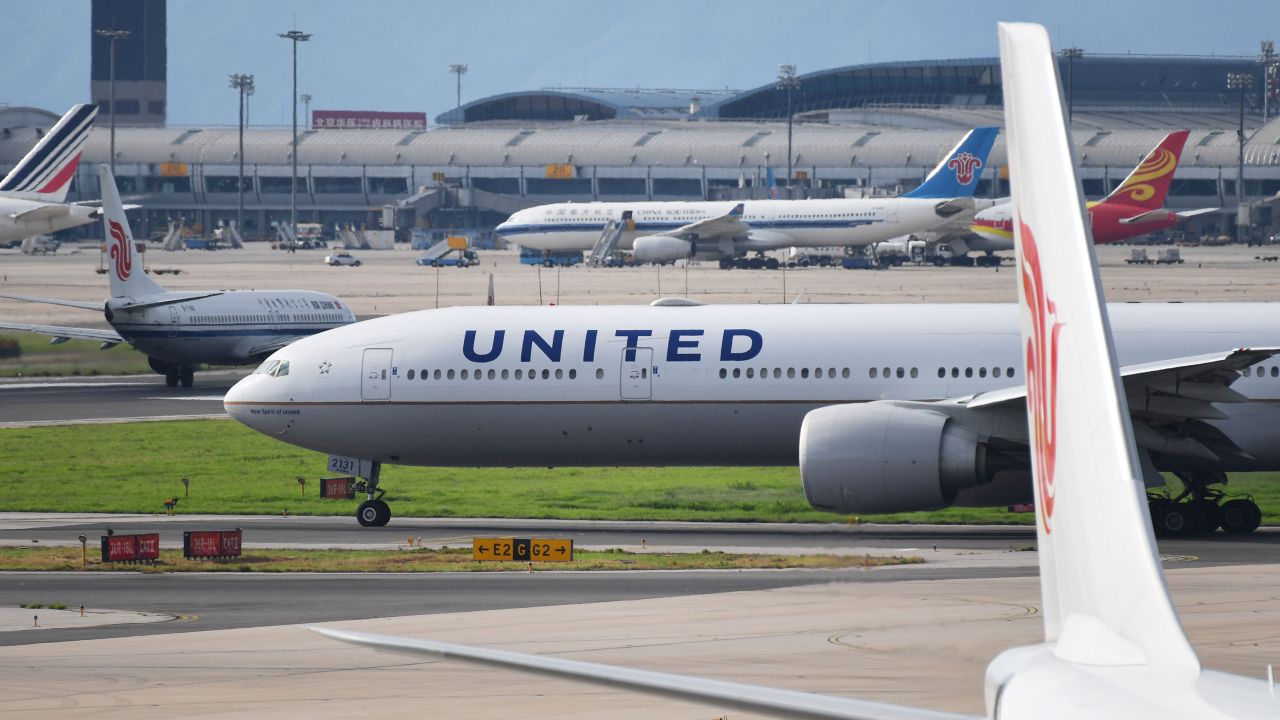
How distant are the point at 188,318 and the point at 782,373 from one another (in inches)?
1212

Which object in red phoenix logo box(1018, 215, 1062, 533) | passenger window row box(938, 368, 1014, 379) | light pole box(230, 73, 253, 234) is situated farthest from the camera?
light pole box(230, 73, 253, 234)

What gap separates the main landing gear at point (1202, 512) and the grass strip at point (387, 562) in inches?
213

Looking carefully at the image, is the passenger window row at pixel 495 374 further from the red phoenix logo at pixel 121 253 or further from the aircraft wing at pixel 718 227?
the aircraft wing at pixel 718 227

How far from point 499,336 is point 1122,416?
2349 cm

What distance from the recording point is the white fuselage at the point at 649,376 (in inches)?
1058

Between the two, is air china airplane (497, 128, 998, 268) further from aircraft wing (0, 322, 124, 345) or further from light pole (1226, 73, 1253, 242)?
aircraft wing (0, 322, 124, 345)

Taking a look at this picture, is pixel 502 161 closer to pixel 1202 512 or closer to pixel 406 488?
pixel 406 488

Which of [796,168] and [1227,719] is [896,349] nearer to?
[1227,719]

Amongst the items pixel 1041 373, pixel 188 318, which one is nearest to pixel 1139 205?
pixel 188 318

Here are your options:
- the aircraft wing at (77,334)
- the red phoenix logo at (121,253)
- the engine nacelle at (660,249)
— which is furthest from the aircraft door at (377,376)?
the engine nacelle at (660,249)

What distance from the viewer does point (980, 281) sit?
90.3 meters

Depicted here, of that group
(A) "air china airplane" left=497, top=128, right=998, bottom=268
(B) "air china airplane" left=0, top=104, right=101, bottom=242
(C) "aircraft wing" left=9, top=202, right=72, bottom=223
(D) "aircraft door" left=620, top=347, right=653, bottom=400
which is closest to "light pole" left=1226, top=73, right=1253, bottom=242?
(A) "air china airplane" left=497, top=128, right=998, bottom=268

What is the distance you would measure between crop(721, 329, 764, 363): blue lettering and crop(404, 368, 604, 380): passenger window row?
6.68 feet

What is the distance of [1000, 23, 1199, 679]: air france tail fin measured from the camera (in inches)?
209
